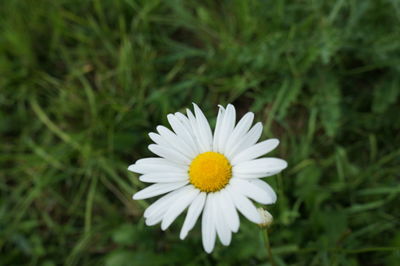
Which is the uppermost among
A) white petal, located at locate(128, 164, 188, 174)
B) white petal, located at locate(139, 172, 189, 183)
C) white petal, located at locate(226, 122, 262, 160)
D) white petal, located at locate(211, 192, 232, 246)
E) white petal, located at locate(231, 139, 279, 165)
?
white petal, located at locate(128, 164, 188, 174)

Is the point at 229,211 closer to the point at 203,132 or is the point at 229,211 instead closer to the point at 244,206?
the point at 244,206

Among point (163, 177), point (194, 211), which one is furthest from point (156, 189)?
point (194, 211)

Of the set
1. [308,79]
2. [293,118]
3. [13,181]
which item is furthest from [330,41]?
[13,181]

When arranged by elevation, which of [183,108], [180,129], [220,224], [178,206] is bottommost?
[220,224]

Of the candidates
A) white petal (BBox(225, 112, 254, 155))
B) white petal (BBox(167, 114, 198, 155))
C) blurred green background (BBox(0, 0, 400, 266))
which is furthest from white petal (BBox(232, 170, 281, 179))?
blurred green background (BBox(0, 0, 400, 266))

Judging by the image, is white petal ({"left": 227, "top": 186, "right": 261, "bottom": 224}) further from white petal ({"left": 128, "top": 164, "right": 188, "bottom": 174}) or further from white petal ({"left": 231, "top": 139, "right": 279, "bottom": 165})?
white petal ({"left": 128, "top": 164, "right": 188, "bottom": 174})

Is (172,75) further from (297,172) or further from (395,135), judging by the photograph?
(395,135)
